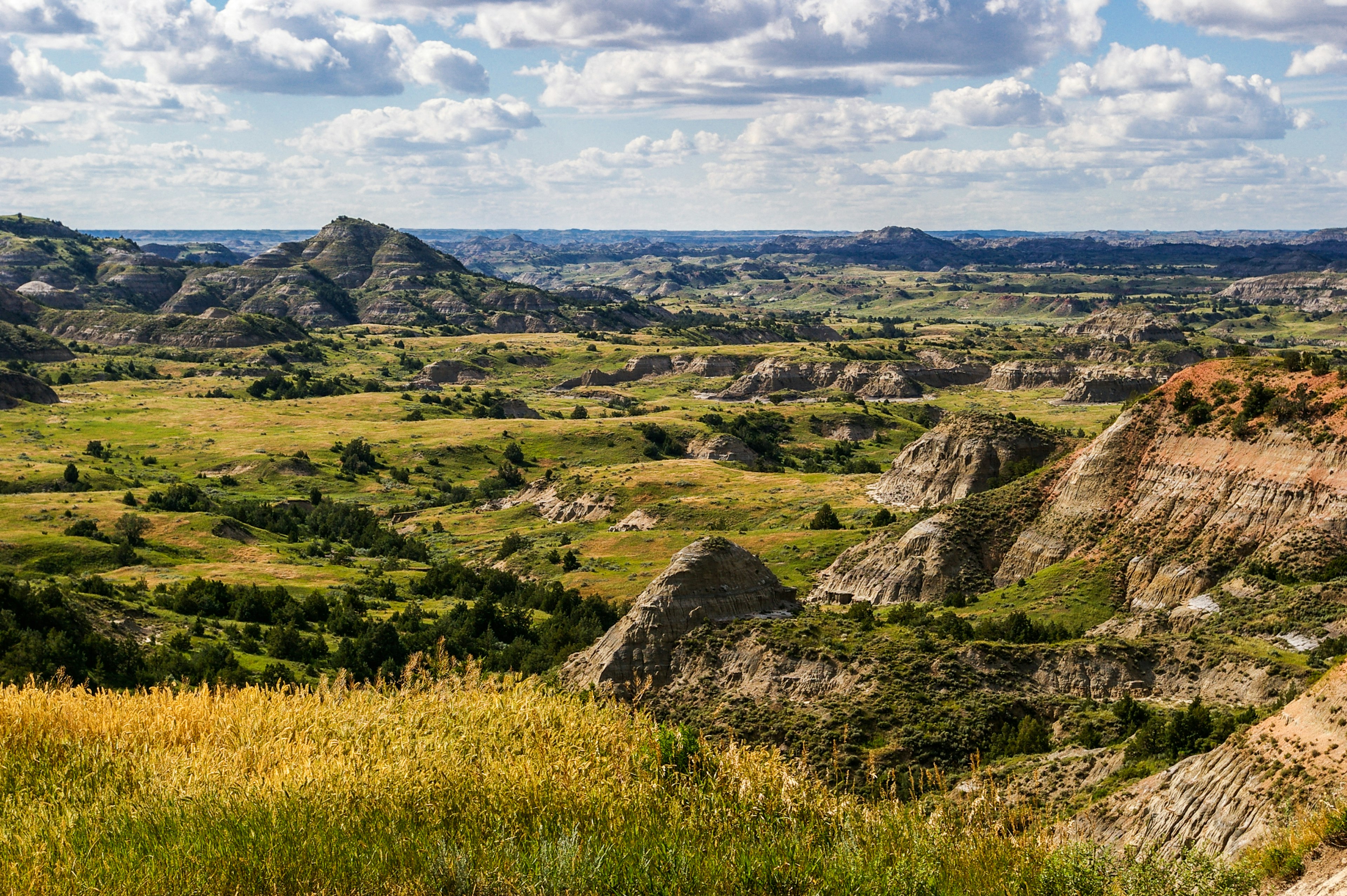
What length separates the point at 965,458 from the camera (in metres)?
112

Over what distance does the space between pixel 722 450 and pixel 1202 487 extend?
109 m

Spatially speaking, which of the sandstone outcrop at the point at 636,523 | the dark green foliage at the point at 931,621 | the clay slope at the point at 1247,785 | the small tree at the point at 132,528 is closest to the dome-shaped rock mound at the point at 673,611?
the dark green foliage at the point at 931,621

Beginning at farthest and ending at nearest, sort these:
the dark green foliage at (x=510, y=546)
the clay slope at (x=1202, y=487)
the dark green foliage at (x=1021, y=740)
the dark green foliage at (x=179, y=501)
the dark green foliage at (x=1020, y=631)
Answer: the dark green foliage at (x=179, y=501) → the dark green foliage at (x=510, y=546) → the clay slope at (x=1202, y=487) → the dark green foliage at (x=1020, y=631) → the dark green foliage at (x=1021, y=740)

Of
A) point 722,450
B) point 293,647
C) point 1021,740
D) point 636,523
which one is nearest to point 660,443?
point 722,450

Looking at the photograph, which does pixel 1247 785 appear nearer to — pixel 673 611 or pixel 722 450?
pixel 673 611

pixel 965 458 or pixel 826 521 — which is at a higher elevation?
pixel 965 458

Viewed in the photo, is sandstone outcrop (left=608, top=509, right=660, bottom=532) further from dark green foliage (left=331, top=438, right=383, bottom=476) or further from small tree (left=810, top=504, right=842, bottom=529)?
dark green foliage (left=331, top=438, right=383, bottom=476)

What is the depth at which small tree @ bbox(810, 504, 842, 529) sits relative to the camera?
105 metres

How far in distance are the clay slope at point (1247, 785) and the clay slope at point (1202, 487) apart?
35.0m

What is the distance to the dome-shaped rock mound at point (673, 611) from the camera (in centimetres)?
5769

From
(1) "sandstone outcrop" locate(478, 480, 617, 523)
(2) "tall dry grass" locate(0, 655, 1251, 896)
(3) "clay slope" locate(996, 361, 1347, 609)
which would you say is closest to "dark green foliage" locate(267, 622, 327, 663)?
(2) "tall dry grass" locate(0, 655, 1251, 896)

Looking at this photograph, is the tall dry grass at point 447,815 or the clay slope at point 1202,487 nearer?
the tall dry grass at point 447,815

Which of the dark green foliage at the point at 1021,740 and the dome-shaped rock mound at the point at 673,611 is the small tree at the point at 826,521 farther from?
the dark green foliage at the point at 1021,740

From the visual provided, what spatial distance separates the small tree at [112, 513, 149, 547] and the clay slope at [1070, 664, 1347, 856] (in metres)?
92.8
